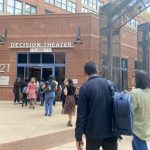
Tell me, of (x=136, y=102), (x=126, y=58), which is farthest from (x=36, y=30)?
(x=136, y=102)

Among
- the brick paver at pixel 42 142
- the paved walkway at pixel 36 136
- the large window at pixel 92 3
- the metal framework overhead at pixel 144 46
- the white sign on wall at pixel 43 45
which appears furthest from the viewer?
the large window at pixel 92 3

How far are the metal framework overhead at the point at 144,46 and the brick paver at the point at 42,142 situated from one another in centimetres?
1934

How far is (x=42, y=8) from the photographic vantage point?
4469cm

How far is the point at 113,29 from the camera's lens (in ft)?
79.7

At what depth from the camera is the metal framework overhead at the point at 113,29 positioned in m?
23.0

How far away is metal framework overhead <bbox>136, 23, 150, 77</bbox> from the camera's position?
95.5 feet

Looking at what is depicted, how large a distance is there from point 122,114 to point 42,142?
5159 millimetres

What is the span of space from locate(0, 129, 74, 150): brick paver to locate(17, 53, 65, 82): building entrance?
48.7 feet

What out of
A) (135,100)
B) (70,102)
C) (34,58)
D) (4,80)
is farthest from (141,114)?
(4,80)

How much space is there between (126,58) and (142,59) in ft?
4.73

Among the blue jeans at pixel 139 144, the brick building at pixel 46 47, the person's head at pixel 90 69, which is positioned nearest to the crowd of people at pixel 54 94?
the brick building at pixel 46 47

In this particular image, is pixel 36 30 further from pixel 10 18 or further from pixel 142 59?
pixel 142 59

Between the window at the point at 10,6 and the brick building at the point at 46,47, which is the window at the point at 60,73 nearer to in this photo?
the brick building at the point at 46,47

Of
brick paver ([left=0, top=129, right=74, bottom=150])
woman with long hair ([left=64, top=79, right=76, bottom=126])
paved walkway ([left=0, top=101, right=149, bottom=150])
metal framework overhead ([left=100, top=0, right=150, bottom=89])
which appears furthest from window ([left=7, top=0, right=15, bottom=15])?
brick paver ([left=0, top=129, right=74, bottom=150])
